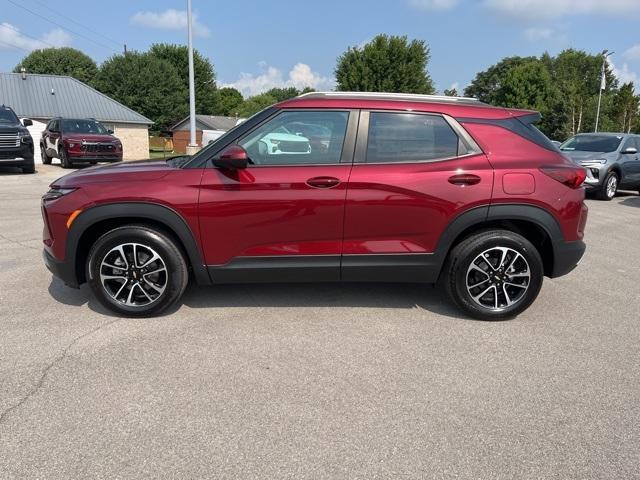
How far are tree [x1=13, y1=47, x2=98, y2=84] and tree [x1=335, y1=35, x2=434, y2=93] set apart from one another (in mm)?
35636

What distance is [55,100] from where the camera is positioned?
35.0 metres

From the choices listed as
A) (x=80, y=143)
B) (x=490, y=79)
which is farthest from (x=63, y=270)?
(x=490, y=79)

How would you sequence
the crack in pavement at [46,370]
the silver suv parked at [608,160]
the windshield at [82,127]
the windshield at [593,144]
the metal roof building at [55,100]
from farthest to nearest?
the metal roof building at [55,100], the windshield at [82,127], the windshield at [593,144], the silver suv parked at [608,160], the crack in pavement at [46,370]

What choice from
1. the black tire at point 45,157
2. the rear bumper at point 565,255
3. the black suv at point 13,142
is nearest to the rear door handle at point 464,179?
the rear bumper at point 565,255

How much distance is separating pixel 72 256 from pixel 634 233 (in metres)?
8.48

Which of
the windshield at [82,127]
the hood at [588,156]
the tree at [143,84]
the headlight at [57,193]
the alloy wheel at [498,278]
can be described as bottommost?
the alloy wheel at [498,278]

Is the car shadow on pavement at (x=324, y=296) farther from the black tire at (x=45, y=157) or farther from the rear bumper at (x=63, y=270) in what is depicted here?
the black tire at (x=45, y=157)

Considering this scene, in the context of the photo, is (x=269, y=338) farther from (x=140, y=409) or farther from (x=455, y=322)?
(x=455, y=322)

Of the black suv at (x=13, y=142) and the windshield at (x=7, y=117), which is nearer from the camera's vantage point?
the black suv at (x=13, y=142)

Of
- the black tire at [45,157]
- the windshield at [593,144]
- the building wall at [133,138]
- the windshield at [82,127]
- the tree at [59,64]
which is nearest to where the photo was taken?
the windshield at [593,144]

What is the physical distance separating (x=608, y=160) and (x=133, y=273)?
1246cm

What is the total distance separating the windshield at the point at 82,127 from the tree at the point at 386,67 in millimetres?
34858

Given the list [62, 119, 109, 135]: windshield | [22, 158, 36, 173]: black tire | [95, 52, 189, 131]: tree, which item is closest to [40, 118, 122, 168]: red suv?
[62, 119, 109, 135]: windshield

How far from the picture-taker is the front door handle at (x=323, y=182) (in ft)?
12.3
